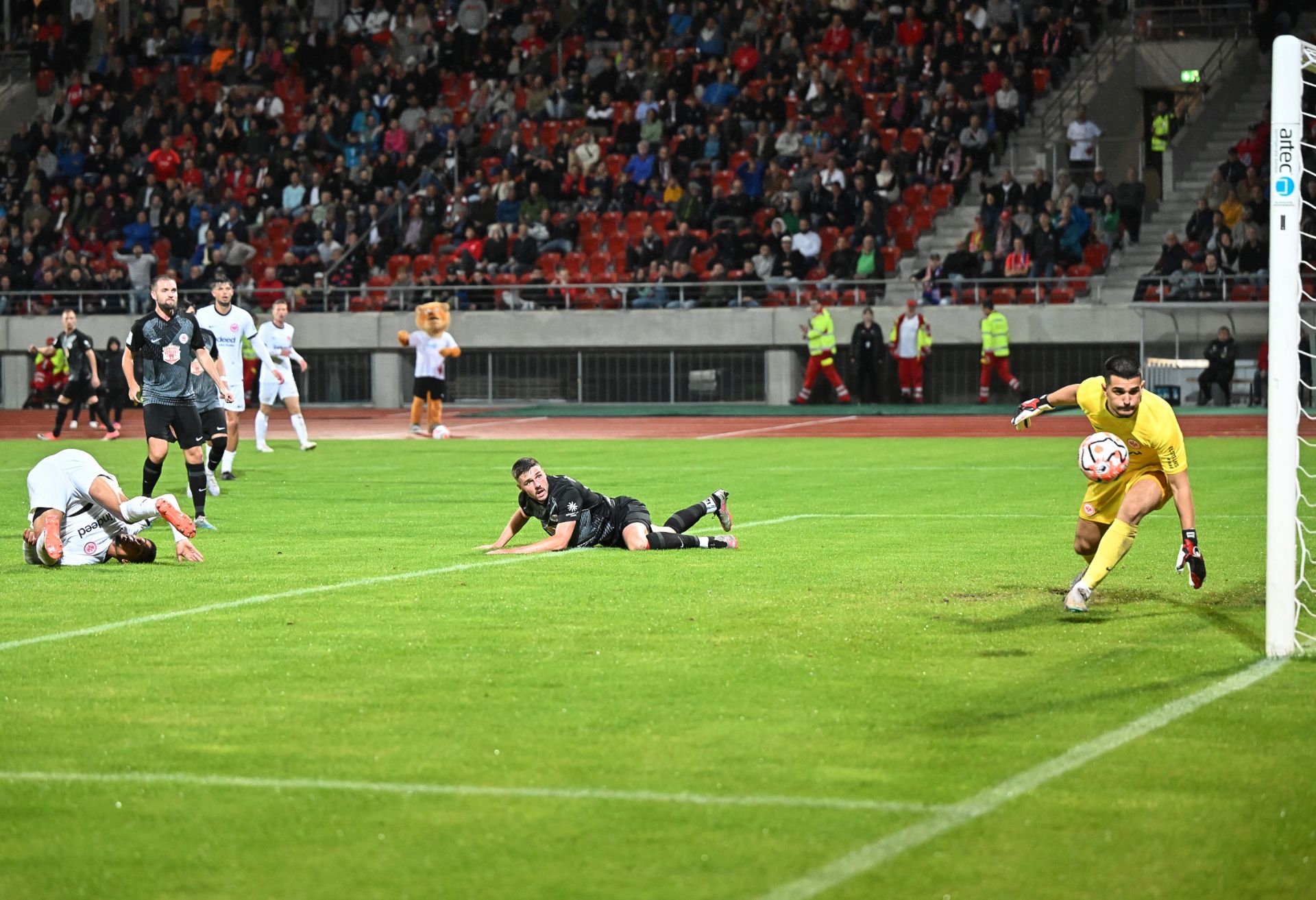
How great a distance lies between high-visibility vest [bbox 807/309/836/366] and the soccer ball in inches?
941

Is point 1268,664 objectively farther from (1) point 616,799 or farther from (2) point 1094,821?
(1) point 616,799

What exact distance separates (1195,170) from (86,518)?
2856cm

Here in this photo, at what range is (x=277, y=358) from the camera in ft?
77.6

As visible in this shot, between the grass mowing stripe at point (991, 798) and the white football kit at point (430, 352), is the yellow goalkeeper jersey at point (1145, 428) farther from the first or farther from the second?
the white football kit at point (430, 352)

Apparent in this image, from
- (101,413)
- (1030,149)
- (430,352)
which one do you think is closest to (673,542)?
(430,352)

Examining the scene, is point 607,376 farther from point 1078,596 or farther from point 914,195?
point 1078,596

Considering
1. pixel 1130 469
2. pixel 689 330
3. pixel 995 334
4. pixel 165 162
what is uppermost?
pixel 165 162

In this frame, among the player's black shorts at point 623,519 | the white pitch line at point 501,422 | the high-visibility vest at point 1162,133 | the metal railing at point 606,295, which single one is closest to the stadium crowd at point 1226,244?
the metal railing at point 606,295

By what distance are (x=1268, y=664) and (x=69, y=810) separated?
5.06 meters

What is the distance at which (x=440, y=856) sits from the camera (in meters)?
4.78

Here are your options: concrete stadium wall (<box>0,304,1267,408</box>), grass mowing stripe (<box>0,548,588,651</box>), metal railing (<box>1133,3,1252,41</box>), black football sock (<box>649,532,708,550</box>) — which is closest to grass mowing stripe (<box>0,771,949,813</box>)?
grass mowing stripe (<box>0,548,588,651</box>)

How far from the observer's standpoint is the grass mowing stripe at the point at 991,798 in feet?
14.8

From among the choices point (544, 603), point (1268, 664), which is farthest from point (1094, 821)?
point (544, 603)

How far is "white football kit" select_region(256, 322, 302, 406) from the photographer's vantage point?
75.2ft
